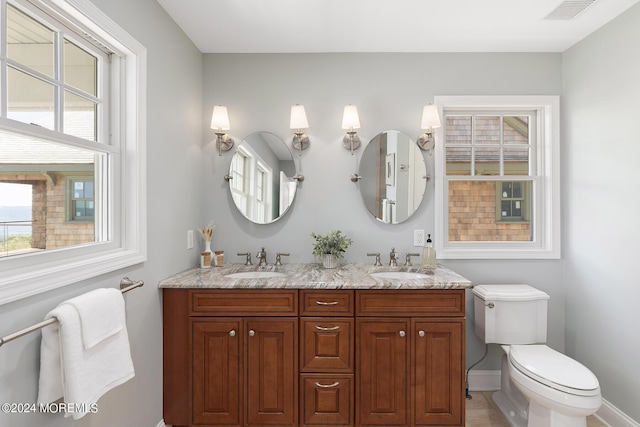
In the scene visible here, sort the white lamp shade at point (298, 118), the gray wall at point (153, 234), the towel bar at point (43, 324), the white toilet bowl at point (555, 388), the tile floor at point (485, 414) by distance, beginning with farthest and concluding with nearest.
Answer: the white lamp shade at point (298, 118) < the tile floor at point (485, 414) < the white toilet bowl at point (555, 388) < the gray wall at point (153, 234) < the towel bar at point (43, 324)

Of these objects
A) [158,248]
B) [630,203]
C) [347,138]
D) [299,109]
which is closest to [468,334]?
[630,203]

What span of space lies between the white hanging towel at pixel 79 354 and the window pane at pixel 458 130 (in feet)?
8.10

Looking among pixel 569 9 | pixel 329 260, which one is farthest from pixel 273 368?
pixel 569 9

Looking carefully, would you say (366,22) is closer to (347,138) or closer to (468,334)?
(347,138)

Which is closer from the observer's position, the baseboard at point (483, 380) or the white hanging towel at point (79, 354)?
the white hanging towel at point (79, 354)

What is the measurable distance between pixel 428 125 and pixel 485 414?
6.52 ft

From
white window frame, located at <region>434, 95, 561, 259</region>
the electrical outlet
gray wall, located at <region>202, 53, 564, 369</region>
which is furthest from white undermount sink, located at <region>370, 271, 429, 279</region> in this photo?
the electrical outlet

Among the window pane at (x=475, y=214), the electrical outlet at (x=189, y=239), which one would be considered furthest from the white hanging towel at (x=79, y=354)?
the window pane at (x=475, y=214)

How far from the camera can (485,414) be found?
230cm

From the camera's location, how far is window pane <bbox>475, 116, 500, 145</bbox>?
2.72 meters

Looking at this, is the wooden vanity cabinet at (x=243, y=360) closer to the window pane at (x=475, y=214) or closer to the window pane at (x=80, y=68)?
the window pane at (x=80, y=68)

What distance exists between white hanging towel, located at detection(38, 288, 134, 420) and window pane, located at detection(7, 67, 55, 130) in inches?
26.5

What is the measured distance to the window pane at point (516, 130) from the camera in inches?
107

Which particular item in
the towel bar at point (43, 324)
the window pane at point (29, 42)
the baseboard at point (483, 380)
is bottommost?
the baseboard at point (483, 380)
